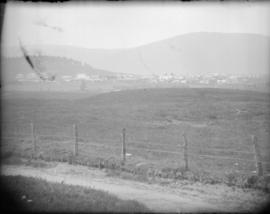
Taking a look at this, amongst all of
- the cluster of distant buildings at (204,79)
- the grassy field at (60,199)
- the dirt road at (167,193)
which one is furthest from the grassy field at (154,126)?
the cluster of distant buildings at (204,79)

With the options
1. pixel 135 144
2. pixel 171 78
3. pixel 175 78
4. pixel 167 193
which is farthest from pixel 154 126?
pixel 175 78

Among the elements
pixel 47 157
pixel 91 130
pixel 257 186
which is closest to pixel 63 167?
pixel 47 157

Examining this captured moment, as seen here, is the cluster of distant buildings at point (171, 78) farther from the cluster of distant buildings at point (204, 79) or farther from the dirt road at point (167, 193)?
the dirt road at point (167, 193)

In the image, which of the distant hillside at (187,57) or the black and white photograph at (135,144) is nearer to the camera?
the black and white photograph at (135,144)

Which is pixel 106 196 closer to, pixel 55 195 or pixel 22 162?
pixel 55 195

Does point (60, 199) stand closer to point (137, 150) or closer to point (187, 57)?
point (137, 150)
